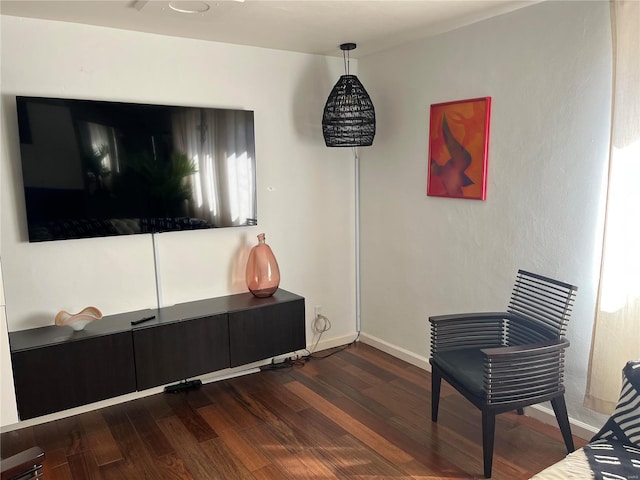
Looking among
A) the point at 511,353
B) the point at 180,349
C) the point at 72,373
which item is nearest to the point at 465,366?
the point at 511,353

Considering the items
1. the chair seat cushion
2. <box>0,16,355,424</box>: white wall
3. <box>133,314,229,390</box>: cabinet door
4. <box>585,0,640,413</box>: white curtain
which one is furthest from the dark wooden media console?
<box>585,0,640,413</box>: white curtain

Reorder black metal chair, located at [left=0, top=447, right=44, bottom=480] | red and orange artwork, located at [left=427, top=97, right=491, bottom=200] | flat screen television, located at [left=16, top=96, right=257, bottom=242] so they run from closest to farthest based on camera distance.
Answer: black metal chair, located at [left=0, top=447, right=44, bottom=480], flat screen television, located at [left=16, top=96, right=257, bottom=242], red and orange artwork, located at [left=427, top=97, right=491, bottom=200]

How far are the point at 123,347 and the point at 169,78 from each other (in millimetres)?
1704

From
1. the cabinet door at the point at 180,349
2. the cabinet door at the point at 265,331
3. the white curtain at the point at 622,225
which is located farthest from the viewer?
the cabinet door at the point at 265,331

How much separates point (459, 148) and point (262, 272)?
155cm

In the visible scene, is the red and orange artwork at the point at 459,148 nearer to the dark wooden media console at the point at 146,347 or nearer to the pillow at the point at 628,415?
the dark wooden media console at the point at 146,347

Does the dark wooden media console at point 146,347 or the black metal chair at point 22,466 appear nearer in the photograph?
the black metal chair at point 22,466

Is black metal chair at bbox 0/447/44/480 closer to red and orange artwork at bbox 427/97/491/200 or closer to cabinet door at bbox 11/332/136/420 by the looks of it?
cabinet door at bbox 11/332/136/420

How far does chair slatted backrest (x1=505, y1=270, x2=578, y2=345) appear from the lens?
2.50 metres

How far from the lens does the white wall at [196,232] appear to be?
2773 mm

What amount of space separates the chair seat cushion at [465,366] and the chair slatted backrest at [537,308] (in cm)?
27

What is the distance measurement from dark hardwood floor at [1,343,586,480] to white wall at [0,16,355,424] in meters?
0.67

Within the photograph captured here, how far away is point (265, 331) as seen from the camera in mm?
3262

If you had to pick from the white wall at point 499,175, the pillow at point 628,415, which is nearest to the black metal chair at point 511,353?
the white wall at point 499,175
